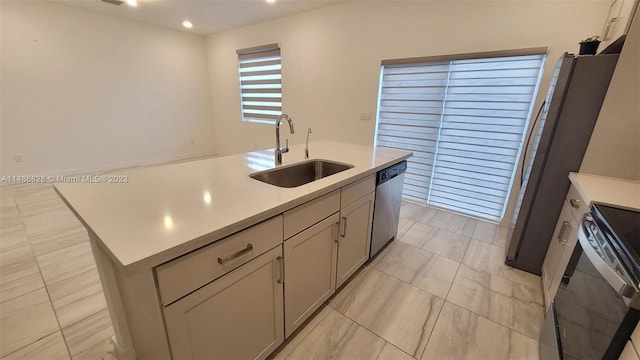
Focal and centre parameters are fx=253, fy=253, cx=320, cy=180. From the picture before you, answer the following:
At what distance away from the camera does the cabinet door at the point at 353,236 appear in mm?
1670

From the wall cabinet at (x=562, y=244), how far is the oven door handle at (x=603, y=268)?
280 mm

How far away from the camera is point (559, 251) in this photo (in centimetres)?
168

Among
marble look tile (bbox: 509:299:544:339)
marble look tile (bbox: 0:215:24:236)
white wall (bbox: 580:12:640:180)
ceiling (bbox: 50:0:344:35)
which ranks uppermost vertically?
ceiling (bbox: 50:0:344:35)

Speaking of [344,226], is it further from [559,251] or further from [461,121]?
[461,121]

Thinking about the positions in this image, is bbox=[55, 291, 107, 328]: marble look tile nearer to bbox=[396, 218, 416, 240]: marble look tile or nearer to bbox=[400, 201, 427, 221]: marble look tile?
bbox=[396, 218, 416, 240]: marble look tile

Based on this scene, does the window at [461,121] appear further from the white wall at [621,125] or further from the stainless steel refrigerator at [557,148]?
the white wall at [621,125]

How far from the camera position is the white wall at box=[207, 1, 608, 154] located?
2.36 metres

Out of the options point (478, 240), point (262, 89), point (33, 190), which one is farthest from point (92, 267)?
point (262, 89)

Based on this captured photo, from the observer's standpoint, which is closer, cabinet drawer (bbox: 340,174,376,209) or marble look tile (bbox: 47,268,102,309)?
cabinet drawer (bbox: 340,174,376,209)

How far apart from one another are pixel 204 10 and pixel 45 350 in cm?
431

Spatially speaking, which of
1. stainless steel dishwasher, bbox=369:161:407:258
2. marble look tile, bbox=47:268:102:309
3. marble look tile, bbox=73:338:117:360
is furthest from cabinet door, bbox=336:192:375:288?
marble look tile, bbox=47:268:102:309

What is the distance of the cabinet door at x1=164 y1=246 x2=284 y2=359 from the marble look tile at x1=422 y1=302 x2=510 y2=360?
90 cm

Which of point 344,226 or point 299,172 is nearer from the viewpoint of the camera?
point 344,226

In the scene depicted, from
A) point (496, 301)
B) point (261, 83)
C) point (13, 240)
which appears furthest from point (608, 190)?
point (261, 83)
